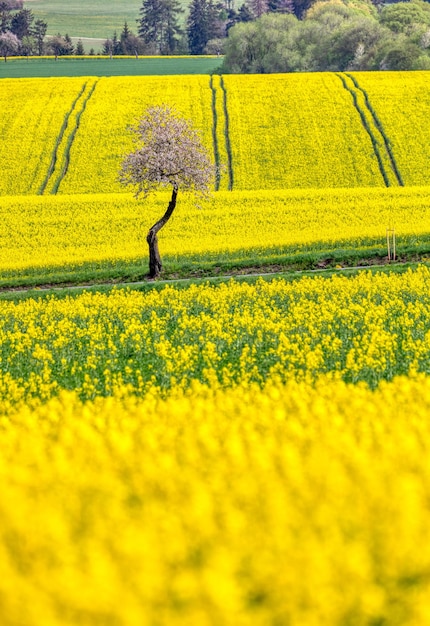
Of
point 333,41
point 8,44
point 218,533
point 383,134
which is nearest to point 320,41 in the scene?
point 333,41

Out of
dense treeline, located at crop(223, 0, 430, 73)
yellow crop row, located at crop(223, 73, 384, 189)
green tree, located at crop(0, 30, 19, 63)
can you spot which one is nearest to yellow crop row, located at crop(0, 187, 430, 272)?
yellow crop row, located at crop(223, 73, 384, 189)

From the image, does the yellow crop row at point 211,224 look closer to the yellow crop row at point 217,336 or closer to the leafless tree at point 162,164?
the leafless tree at point 162,164

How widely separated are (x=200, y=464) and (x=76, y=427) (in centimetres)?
205

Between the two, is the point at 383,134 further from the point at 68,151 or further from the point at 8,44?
the point at 8,44

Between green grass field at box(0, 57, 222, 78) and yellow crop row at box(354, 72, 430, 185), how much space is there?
44.1 meters

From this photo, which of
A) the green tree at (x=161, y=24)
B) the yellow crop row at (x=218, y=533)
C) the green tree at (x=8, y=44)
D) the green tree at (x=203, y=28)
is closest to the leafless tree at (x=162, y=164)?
the yellow crop row at (x=218, y=533)

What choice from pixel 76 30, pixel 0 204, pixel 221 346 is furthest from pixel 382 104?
pixel 76 30

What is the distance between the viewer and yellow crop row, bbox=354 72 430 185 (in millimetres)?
50156

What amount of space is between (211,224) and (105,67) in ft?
256

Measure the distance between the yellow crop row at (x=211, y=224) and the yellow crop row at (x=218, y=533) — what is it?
2724cm

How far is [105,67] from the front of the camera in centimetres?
11069

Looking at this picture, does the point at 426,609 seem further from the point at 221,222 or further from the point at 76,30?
the point at 76,30

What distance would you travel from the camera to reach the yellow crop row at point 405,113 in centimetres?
5016

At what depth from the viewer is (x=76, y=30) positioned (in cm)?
18212
